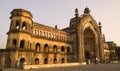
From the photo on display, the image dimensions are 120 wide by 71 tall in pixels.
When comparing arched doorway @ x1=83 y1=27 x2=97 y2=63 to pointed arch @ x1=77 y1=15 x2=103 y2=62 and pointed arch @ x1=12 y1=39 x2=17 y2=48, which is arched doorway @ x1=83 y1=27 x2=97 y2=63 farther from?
pointed arch @ x1=12 y1=39 x2=17 y2=48

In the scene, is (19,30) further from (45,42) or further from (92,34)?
(92,34)

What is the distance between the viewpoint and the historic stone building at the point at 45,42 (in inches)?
1083

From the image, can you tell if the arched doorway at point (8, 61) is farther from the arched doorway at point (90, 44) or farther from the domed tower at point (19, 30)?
the arched doorway at point (90, 44)

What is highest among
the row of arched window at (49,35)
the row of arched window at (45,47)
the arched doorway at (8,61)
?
the row of arched window at (49,35)

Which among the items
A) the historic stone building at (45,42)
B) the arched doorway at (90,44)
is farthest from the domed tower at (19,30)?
the arched doorway at (90,44)

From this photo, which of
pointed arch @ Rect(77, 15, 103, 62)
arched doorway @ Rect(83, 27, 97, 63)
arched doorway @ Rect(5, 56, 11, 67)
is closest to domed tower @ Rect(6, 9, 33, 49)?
arched doorway @ Rect(5, 56, 11, 67)

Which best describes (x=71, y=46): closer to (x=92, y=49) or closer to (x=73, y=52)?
(x=73, y=52)

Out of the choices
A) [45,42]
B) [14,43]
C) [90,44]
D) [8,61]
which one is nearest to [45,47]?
[45,42]

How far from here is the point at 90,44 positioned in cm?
4947

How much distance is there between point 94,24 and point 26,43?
94.5 ft

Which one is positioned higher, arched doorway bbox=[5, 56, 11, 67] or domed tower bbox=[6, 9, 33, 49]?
domed tower bbox=[6, 9, 33, 49]

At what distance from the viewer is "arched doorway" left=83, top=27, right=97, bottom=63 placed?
47.9 meters

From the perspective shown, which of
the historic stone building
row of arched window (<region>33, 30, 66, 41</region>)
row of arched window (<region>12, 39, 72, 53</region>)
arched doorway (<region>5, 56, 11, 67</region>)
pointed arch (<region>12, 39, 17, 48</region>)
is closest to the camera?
arched doorway (<region>5, 56, 11, 67</region>)

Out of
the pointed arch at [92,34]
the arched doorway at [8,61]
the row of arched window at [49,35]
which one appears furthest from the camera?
the pointed arch at [92,34]
